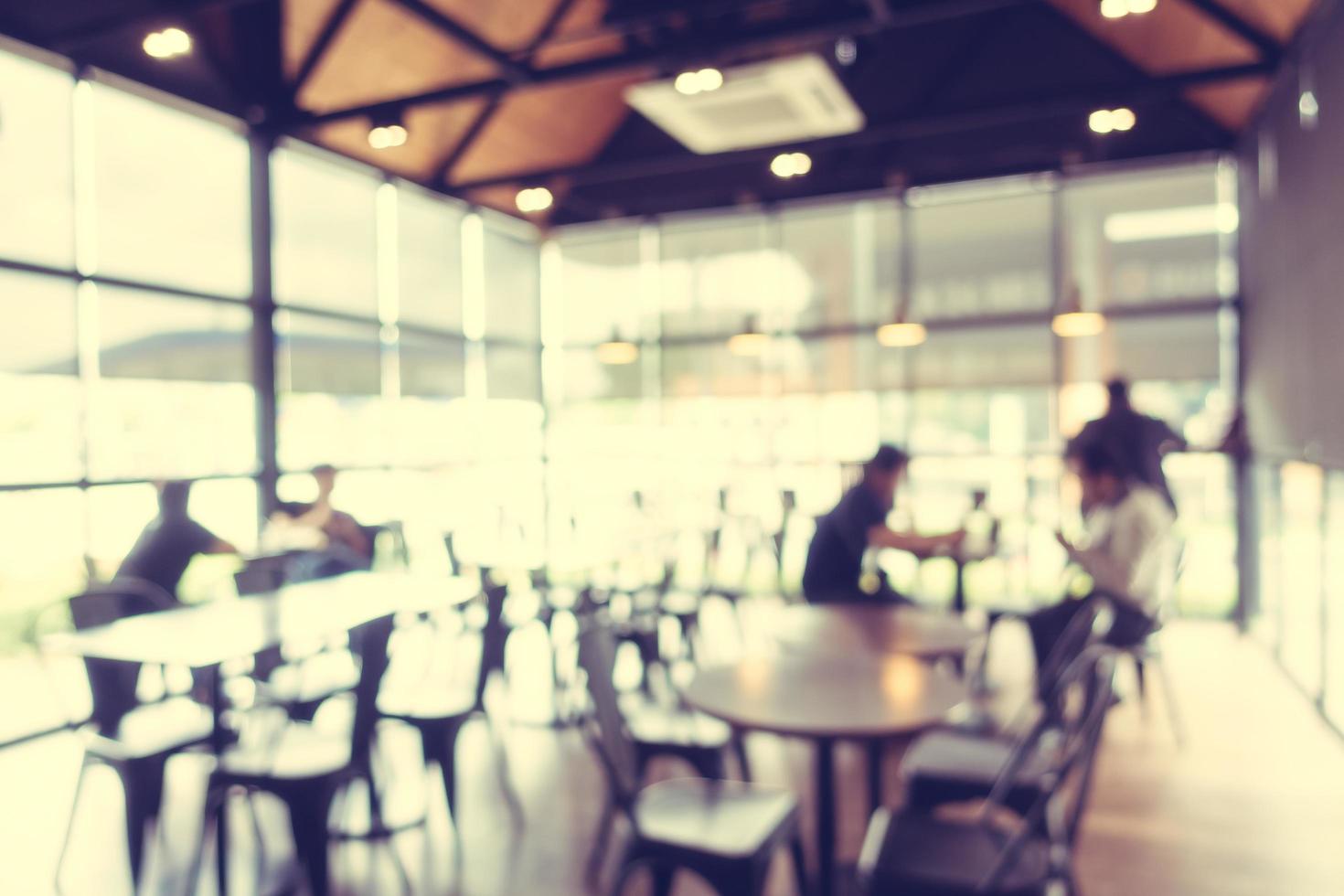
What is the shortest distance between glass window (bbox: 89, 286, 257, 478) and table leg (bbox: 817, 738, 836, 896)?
14.9 ft

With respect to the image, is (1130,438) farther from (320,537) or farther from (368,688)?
(320,537)

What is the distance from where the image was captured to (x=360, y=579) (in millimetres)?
4777

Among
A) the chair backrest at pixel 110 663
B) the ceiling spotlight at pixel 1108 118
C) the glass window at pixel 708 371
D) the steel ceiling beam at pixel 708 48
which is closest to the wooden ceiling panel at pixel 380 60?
the steel ceiling beam at pixel 708 48

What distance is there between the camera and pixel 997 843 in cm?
246

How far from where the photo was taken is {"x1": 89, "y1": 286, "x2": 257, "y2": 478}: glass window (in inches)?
204

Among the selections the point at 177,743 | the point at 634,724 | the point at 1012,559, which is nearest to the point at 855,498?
the point at 634,724

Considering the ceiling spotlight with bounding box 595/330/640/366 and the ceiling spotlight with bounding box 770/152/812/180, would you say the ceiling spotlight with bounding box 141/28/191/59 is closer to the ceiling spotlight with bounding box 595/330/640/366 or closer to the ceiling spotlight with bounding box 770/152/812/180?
the ceiling spotlight with bounding box 770/152/812/180

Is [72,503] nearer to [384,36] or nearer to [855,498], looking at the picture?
[384,36]

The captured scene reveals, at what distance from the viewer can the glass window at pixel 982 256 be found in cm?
778

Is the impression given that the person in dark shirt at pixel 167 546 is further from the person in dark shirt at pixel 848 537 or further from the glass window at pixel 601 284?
the glass window at pixel 601 284

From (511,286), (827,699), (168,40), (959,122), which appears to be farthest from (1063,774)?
(511,286)

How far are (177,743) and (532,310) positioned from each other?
6.61 metres

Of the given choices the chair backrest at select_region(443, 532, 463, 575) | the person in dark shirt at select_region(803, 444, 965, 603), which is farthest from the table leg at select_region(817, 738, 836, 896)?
the chair backrest at select_region(443, 532, 463, 575)

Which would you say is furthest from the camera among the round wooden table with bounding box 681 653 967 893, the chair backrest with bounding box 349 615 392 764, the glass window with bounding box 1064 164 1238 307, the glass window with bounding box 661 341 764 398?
the glass window with bounding box 661 341 764 398
